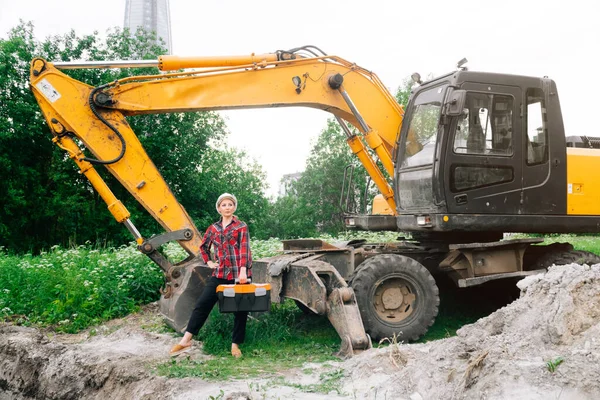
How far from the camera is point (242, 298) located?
19.8ft

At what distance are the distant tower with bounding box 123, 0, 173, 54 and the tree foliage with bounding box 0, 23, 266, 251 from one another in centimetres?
181

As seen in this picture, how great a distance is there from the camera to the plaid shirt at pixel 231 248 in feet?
20.6

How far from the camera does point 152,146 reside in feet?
81.5

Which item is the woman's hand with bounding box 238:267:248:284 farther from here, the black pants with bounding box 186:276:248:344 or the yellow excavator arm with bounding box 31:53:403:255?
the yellow excavator arm with bounding box 31:53:403:255

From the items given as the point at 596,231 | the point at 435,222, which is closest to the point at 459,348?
the point at 435,222

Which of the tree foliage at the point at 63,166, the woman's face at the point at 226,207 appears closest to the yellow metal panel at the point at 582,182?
the woman's face at the point at 226,207

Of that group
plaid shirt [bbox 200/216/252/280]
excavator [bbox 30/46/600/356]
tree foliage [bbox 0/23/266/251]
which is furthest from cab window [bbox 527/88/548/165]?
tree foliage [bbox 0/23/266/251]

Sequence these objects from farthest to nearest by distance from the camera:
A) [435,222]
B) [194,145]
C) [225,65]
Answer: [194,145] → [225,65] → [435,222]

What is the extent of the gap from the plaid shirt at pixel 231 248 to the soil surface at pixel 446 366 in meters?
0.89

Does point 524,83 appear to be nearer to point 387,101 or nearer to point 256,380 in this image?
point 387,101

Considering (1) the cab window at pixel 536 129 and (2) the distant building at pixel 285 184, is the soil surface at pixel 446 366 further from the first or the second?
(2) the distant building at pixel 285 184

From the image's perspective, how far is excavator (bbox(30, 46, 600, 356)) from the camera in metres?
7.02

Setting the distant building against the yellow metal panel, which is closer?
the yellow metal panel

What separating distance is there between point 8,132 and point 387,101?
18323mm
